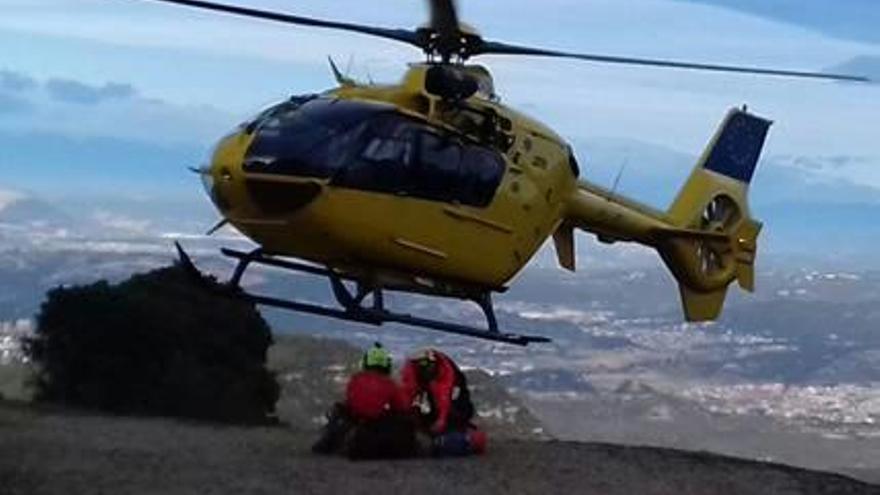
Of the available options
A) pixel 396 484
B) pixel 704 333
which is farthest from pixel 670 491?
pixel 704 333

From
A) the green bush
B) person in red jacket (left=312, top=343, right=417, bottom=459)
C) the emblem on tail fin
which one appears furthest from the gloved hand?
the green bush

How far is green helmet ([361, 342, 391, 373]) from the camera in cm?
2388

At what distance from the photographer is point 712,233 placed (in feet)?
101

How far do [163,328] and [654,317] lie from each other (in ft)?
482

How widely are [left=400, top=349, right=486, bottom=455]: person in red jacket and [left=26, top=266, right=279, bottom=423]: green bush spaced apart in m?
12.0

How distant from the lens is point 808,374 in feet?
532

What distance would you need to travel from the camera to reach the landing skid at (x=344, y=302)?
2431 cm

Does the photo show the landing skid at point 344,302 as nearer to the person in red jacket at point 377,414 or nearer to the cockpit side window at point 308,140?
the person in red jacket at point 377,414

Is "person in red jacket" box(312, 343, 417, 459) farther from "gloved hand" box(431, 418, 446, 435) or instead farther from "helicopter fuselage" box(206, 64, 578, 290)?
"helicopter fuselage" box(206, 64, 578, 290)

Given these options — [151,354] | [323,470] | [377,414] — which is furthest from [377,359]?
[151,354]

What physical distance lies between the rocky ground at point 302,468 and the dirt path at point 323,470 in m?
0.01

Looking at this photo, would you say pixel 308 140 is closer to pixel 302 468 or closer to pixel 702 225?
pixel 302 468

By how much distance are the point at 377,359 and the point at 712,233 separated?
873 cm

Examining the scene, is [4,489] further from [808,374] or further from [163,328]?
[808,374]
